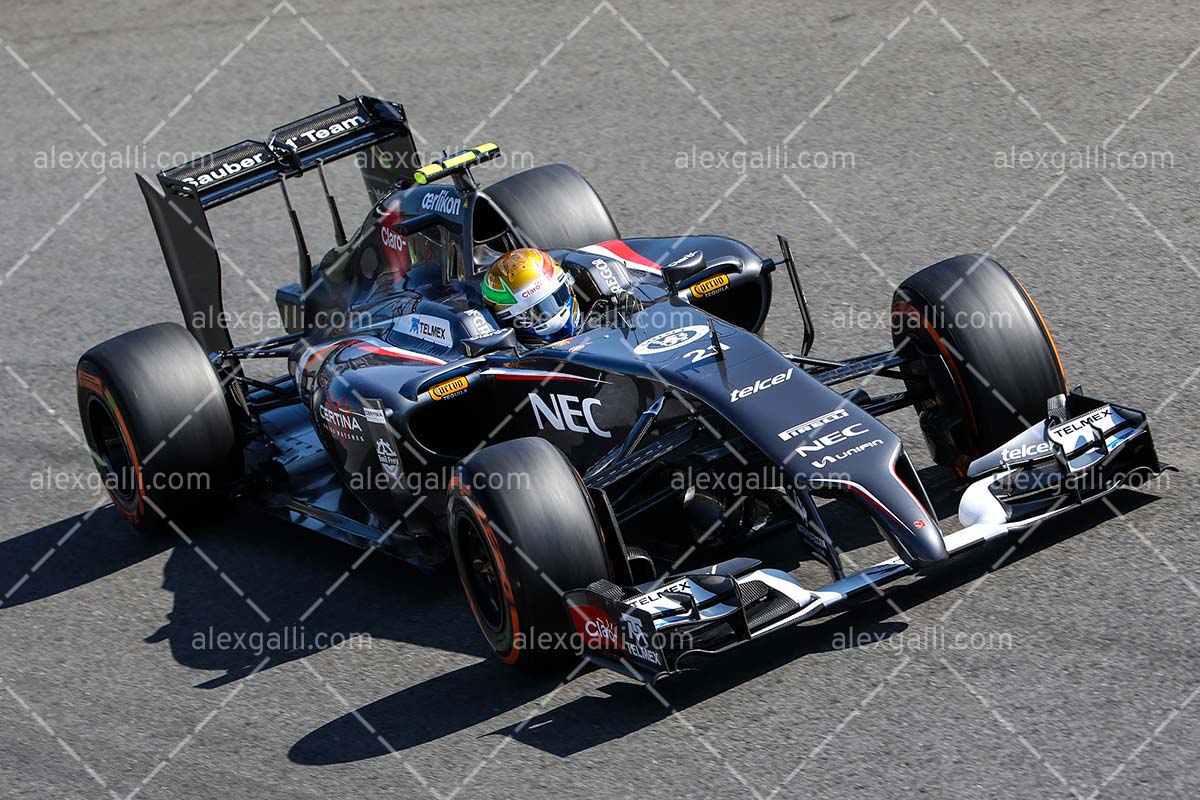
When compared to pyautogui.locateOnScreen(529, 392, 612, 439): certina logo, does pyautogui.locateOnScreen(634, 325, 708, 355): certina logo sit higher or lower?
higher

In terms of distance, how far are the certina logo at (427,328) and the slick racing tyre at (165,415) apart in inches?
38.5

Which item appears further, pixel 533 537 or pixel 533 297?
pixel 533 297

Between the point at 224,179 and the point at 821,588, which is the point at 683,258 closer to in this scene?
the point at 821,588

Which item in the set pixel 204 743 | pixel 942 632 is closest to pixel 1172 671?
pixel 942 632

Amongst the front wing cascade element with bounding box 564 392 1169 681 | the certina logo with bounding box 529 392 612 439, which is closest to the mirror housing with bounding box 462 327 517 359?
the certina logo with bounding box 529 392 612 439

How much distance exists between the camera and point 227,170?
8344 millimetres

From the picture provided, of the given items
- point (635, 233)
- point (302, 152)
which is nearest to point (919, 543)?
point (302, 152)

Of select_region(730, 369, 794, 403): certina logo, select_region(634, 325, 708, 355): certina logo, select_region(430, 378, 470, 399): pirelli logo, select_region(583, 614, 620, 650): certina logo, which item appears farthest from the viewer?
select_region(430, 378, 470, 399): pirelli logo

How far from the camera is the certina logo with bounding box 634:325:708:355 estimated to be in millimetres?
6648

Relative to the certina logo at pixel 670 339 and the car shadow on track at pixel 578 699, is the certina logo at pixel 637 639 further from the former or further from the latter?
the certina logo at pixel 670 339

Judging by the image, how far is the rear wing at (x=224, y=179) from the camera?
8195mm

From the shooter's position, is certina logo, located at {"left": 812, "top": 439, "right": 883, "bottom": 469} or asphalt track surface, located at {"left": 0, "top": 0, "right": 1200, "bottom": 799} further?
certina logo, located at {"left": 812, "top": 439, "right": 883, "bottom": 469}

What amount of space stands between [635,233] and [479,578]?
4907mm

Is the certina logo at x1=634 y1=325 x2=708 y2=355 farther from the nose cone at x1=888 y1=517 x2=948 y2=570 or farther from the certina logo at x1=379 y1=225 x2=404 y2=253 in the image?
the certina logo at x1=379 y1=225 x2=404 y2=253
